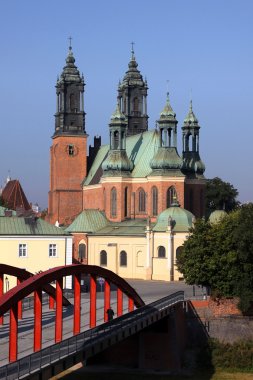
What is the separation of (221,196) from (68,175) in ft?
80.5

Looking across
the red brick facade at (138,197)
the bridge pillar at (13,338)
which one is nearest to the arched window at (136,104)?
the red brick facade at (138,197)

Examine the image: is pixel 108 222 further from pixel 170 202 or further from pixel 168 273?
pixel 168 273

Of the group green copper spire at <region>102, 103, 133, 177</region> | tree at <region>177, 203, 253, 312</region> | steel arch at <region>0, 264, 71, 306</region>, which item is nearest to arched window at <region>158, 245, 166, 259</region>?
green copper spire at <region>102, 103, 133, 177</region>

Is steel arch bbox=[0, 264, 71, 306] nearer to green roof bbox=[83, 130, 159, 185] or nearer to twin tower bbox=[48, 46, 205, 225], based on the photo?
twin tower bbox=[48, 46, 205, 225]

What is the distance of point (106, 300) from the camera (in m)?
49.2

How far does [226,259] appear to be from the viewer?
2346 inches

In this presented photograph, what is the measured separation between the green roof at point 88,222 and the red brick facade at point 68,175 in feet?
33.4

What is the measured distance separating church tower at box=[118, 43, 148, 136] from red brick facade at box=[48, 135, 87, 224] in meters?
6.61

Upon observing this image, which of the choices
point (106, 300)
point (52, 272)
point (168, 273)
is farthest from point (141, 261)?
point (52, 272)

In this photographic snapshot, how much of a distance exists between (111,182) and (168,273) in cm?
1549

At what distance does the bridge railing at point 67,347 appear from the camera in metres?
30.9

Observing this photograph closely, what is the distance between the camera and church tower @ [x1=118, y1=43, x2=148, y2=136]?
11075 cm

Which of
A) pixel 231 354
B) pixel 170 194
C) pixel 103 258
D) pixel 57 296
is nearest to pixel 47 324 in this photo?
pixel 57 296

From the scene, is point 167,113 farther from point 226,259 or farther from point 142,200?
point 226,259
